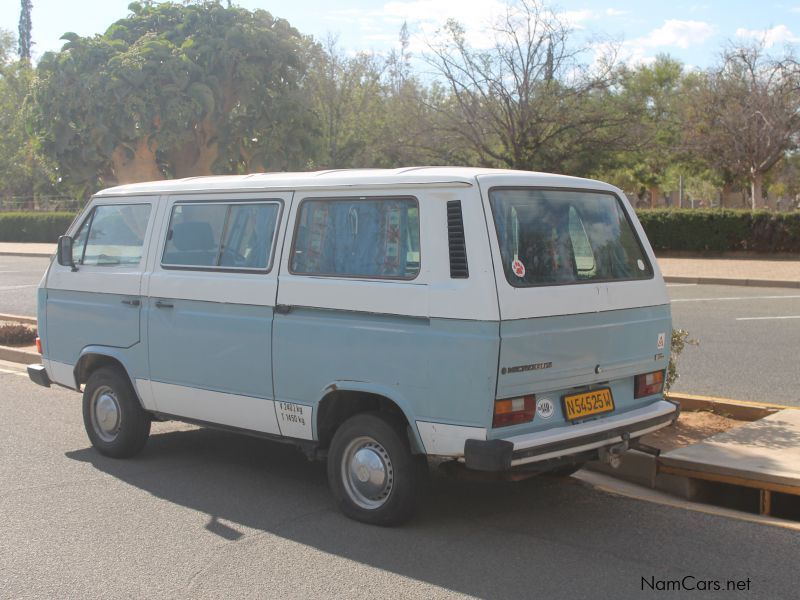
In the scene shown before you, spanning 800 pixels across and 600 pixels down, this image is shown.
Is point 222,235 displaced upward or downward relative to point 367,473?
upward

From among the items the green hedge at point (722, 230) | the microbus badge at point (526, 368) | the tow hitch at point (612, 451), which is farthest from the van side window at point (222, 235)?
the green hedge at point (722, 230)

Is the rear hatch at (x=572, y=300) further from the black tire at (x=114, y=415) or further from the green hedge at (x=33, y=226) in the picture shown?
the green hedge at (x=33, y=226)

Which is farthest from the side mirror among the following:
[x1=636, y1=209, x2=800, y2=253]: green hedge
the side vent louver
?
[x1=636, y1=209, x2=800, y2=253]: green hedge

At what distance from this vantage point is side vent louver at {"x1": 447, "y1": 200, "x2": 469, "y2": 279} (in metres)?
4.91

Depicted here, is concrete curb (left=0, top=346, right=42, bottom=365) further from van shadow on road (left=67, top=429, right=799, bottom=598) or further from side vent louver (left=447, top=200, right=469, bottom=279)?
side vent louver (left=447, top=200, right=469, bottom=279)

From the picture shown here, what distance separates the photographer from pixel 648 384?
574 centimetres

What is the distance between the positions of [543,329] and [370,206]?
50.1 inches

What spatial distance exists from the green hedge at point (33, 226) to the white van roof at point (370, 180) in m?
41.8

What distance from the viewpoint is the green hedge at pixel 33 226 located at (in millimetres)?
46094

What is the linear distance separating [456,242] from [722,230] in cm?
2361

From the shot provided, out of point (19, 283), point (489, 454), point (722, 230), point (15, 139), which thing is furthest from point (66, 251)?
point (15, 139)

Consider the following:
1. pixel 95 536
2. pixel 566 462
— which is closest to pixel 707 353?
pixel 566 462

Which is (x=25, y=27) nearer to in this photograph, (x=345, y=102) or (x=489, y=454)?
(x=345, y=102)

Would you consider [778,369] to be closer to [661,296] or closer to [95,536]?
[661,296]
